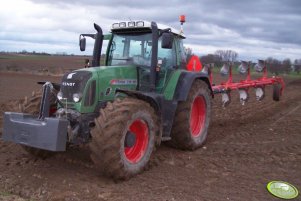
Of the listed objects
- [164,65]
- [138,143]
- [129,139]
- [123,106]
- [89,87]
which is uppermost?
[164,65]

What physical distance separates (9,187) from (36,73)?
1035 inches

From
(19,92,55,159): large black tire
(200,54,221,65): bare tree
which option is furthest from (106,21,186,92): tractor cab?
(200,54,221,65): bare tree

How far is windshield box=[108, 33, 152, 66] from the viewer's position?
7.02 meters

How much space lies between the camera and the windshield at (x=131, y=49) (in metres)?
7.02

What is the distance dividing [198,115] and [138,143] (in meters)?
2.37

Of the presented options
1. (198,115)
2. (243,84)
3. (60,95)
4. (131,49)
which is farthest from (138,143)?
(243,84)

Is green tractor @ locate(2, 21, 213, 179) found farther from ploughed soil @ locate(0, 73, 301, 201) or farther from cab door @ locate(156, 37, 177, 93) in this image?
ploughed soil @ locate(0, 73, 301, 201)

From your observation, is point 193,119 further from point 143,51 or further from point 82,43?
point 82,43

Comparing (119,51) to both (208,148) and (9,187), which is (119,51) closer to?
(208,148)

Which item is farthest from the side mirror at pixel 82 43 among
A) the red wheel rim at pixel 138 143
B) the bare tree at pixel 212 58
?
the bare tree at pixel 212 58

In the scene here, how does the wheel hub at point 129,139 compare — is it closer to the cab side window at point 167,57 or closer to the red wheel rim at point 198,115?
the cab side window at point 167,57

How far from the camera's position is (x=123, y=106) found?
5582mm

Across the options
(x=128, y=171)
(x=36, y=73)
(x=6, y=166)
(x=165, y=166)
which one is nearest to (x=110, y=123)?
(x=128, y=171)

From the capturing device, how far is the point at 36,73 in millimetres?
30531
